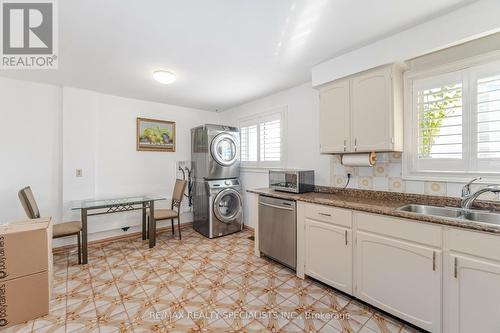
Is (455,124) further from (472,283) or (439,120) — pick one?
(472,283)

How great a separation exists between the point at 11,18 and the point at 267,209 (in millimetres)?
2889

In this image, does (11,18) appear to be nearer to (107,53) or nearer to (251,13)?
(107,53)

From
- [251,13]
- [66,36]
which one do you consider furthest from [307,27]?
[66,36]

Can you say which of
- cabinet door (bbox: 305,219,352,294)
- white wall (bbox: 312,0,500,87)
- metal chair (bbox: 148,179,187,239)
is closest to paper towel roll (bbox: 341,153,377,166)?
cabinet door (bbox: 305,219,352,294)

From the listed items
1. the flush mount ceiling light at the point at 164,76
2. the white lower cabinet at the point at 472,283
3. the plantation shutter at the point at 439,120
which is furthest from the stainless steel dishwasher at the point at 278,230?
the flush mount ceiling light at the point at 164,76

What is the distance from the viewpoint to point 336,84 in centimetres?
240

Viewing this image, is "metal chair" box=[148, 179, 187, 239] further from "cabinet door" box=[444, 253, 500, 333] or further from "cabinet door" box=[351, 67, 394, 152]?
"cabinet door" box=[444, 253, 500, 333]

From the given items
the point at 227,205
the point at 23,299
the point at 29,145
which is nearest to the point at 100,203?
the point at 29,145

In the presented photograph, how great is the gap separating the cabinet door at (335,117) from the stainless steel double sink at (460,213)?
82cm

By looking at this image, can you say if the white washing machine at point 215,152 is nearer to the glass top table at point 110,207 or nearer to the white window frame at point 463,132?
the glass top table at point 110,207

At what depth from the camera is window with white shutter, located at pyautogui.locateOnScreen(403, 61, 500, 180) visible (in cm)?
175

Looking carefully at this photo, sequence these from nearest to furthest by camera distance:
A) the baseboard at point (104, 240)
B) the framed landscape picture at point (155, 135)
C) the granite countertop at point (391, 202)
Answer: the granite countertop at point (391, 202)
the baseboard at point (104, 240)
the framed landscape picture at point (155, 135)

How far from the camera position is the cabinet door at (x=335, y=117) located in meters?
2.33

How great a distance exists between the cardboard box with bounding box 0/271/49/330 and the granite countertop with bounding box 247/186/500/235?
88.2 inches
